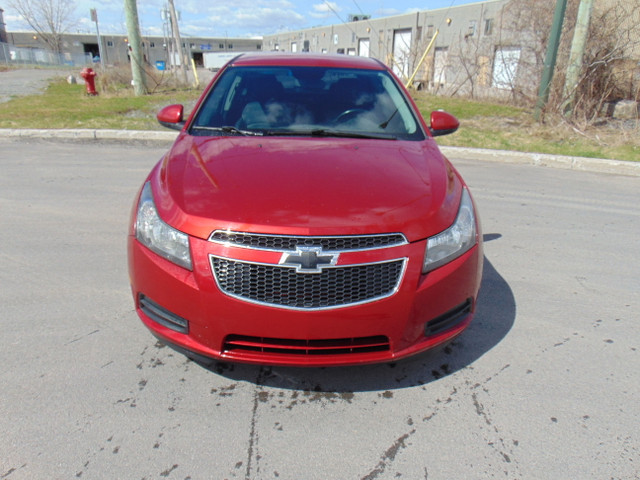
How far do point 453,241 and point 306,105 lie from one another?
1740mm

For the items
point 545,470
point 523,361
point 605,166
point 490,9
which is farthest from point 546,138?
point 490,9

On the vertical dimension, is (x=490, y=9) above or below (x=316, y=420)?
above

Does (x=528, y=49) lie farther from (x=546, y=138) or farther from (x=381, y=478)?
(x=381, y=478)

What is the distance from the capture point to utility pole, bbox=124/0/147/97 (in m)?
13.1

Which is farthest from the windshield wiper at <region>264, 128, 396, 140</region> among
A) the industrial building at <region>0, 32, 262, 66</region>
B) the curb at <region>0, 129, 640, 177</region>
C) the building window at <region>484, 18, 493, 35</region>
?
the industrial building at <region>0, 32, 262, 66</region>

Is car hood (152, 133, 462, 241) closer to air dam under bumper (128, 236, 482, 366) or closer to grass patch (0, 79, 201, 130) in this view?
air dam under bumper (128, 236, 482, 366)

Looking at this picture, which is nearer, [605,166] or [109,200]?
[109,200]

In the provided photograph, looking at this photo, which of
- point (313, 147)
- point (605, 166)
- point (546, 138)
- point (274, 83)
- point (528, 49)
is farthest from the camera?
point (528, 49)

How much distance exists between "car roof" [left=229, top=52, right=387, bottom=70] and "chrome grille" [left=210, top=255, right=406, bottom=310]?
7.87 ft

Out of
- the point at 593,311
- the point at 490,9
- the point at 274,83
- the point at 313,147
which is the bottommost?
the point at 593,311

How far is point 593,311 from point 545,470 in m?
1.71

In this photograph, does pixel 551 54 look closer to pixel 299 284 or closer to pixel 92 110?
pixel 299 284

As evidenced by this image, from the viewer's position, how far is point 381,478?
193cm

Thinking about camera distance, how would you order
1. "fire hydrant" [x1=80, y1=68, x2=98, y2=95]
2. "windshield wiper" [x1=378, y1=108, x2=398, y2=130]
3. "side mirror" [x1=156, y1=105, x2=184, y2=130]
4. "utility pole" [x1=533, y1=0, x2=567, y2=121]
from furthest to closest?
"fire hydrant" [x1=80, y1=68, x2=98, y2=95], "utility pole" [x1=533, y1=0, x2=567, y2=121], "side mirror" [x1=156, y1=105, x2=184, y2=130], "windshield wiper" [x1=378, y1=108, x2=398, y2=130]
